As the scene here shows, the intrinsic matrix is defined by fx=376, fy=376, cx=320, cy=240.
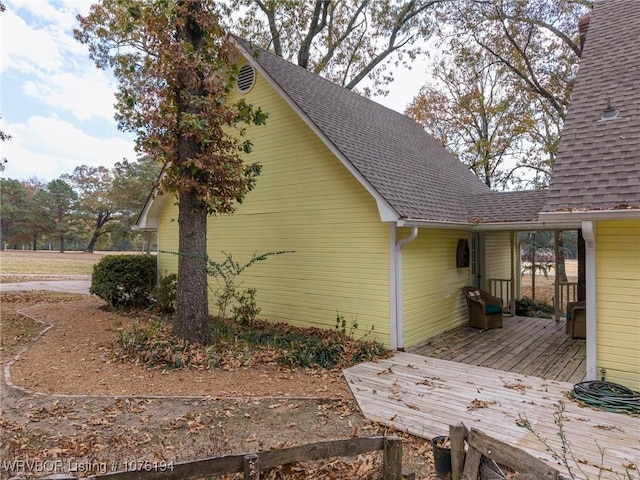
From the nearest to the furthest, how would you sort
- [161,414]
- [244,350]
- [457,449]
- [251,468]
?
[251,468] → [457,449] → [161,414] → [244,350]

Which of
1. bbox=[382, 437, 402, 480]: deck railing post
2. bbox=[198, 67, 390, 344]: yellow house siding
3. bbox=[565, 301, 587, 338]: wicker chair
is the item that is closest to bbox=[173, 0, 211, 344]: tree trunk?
bbox=[198, 67, 390, 344]: yellow house siding

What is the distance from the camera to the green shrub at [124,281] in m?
10.5

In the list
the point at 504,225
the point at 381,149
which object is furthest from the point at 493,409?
the point at 381,149

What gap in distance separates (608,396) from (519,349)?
8.10 ft

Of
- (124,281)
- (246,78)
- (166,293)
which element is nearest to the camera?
(246,78)

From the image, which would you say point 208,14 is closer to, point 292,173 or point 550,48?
point 292,173

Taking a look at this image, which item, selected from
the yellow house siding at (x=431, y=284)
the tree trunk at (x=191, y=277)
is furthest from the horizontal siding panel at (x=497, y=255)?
the tree trunk at (x=191, y=277)

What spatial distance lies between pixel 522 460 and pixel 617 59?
7478 millimetres

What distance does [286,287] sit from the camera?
8.53 metres

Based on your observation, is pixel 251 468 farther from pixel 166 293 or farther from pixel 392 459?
pixel 166 293

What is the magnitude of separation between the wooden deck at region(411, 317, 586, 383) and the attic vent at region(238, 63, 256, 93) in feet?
23.4

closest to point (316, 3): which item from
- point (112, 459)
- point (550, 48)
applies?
point (550, 48)

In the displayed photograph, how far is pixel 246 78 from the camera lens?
30.4 ft

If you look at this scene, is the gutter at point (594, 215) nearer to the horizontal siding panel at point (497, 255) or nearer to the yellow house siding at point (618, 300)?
the yellow house siding at point (618, 300)
